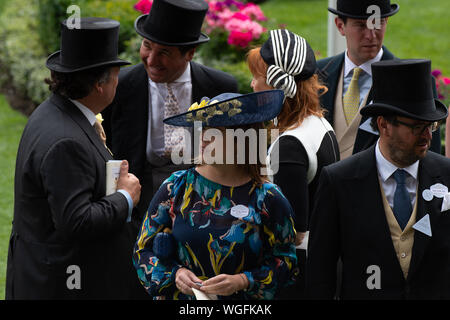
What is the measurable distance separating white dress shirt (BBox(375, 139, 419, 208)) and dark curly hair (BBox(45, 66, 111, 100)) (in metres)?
1.50

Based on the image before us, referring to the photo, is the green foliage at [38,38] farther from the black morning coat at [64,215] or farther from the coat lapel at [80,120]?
the black morning coat at [64,215]

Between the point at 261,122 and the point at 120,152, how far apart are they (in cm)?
177

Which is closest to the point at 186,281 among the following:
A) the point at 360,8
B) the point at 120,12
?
the point at 360,8

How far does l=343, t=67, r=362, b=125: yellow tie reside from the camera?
5102 millimetres

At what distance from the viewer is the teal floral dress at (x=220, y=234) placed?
357 cm

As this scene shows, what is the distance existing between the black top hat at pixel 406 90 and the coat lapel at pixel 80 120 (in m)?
1.35

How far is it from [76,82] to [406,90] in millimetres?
1661

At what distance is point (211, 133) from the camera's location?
3.54m

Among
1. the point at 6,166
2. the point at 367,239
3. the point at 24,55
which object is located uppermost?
the point at 367,239

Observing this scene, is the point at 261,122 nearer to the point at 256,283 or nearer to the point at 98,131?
the point at 256,283

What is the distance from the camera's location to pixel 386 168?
3.71m

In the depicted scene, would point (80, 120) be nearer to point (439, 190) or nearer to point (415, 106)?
point (415, 106)

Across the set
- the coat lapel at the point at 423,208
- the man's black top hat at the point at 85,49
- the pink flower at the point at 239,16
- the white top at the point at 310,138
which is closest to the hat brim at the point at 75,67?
the man's black top hat at the point at 85,49
